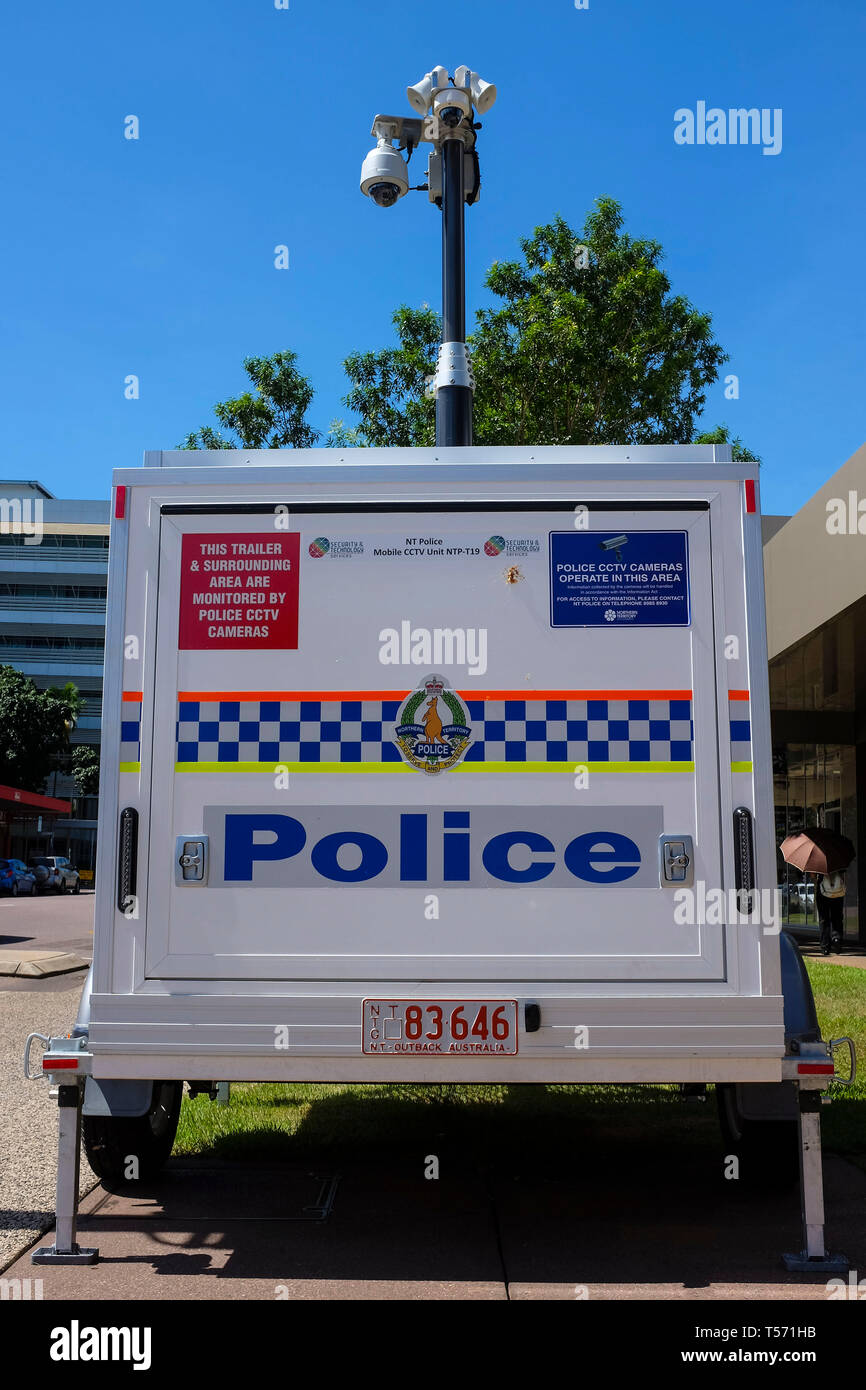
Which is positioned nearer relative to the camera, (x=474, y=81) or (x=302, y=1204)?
(x=302, y=1204)

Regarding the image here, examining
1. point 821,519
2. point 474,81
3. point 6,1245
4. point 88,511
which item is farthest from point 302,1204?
point 88,511

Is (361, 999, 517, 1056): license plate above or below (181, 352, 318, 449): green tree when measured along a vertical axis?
below

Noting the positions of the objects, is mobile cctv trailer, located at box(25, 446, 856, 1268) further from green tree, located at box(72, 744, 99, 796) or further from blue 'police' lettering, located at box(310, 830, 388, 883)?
green tree, located at box(72, 744, 99, 796)

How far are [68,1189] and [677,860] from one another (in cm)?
249

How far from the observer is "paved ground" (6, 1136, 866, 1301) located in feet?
13.2

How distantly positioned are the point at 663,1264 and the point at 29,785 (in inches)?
2239

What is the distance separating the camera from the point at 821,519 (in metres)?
14.2

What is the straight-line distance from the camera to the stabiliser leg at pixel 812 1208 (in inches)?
161

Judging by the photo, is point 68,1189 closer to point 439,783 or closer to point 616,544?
point 439,783

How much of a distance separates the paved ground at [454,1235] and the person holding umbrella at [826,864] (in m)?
11.6

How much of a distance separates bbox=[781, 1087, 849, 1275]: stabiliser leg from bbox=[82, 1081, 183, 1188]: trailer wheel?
254cm

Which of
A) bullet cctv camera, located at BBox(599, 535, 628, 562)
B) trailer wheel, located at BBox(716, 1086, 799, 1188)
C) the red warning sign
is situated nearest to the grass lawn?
trailer wheel, located at BBox(716, 1086, 799, 1188)

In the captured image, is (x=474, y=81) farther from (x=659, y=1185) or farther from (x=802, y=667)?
(x=802, y=667)

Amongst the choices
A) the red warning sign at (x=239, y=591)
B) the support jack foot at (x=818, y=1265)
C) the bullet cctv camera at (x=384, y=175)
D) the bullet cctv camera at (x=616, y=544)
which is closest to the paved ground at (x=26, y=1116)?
the red warning sign at (x=239, y=591)
